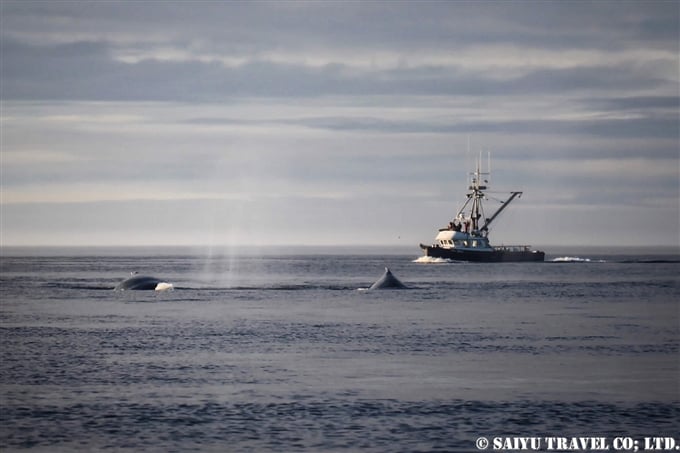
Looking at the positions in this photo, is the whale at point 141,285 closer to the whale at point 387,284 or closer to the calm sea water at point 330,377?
the whale at point 387,284

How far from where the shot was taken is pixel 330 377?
45281 millimetres

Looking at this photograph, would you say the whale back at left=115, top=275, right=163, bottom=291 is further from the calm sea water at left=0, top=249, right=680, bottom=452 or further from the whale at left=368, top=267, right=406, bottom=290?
the calm sea water at left=0, top=249, right=680, bottom=452

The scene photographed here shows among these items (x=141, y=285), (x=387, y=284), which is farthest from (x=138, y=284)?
(x=387, y=284)

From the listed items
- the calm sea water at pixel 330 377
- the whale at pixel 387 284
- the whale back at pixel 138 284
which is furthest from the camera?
the whale at pixel 387 284

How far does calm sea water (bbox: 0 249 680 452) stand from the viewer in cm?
3291

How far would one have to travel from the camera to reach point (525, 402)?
3838 cm

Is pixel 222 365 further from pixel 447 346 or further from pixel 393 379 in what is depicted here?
pixel 447 346

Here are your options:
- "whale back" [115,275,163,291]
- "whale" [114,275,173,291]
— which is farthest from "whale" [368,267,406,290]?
"whale back" [115,275,163,291]

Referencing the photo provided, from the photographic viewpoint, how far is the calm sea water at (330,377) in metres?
32.9

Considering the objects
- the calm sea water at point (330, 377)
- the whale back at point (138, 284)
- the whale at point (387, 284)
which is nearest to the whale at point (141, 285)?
the whale back at point (138, 284)

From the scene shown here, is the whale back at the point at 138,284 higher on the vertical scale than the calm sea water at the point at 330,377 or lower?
higher

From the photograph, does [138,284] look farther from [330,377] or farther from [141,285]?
[330,377]

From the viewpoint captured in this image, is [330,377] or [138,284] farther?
[138,284]

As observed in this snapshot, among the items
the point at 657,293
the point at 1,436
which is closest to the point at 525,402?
the point at 1,436
